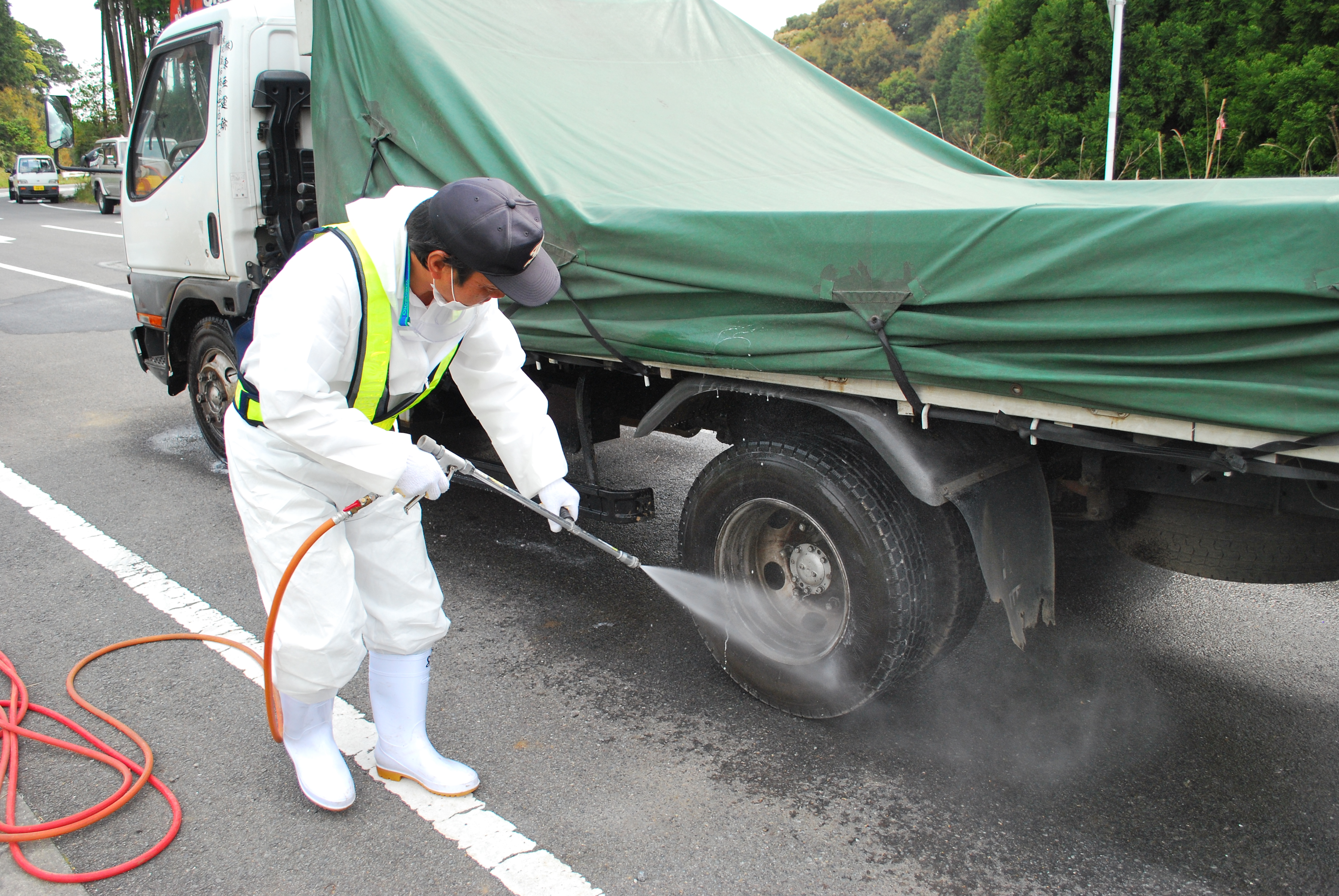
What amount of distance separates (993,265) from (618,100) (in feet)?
7.53

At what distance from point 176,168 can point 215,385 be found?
1.21m

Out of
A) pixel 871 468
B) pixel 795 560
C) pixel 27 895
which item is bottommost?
pixel 27 895

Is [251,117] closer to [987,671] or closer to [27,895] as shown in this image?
[27,895]

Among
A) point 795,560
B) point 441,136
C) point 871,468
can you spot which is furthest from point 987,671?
Result: point 441,136

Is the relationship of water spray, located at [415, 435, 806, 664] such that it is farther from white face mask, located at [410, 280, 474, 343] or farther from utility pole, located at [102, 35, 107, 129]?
utility pole, located at [102, 35, 107, 129]

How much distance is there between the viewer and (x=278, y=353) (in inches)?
85.0

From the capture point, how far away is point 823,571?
10.1ft

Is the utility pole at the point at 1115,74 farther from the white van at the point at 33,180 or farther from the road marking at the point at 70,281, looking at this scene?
the white van at the point at 33,180

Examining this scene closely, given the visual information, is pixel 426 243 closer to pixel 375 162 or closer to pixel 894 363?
pixel 894 363

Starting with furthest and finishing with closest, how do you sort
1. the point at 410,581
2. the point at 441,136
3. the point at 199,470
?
the point at 199,470
the point at 441,136
the point at 410,581

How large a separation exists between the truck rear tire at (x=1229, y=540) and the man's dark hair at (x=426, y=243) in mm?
2016

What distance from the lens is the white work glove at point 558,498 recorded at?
279 cm

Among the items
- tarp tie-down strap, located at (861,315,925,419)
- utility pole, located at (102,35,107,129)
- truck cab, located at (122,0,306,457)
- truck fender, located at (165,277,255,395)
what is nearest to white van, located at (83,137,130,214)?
truck cab, located at (122,0,306,457)

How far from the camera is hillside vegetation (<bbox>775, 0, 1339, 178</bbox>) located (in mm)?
7227
